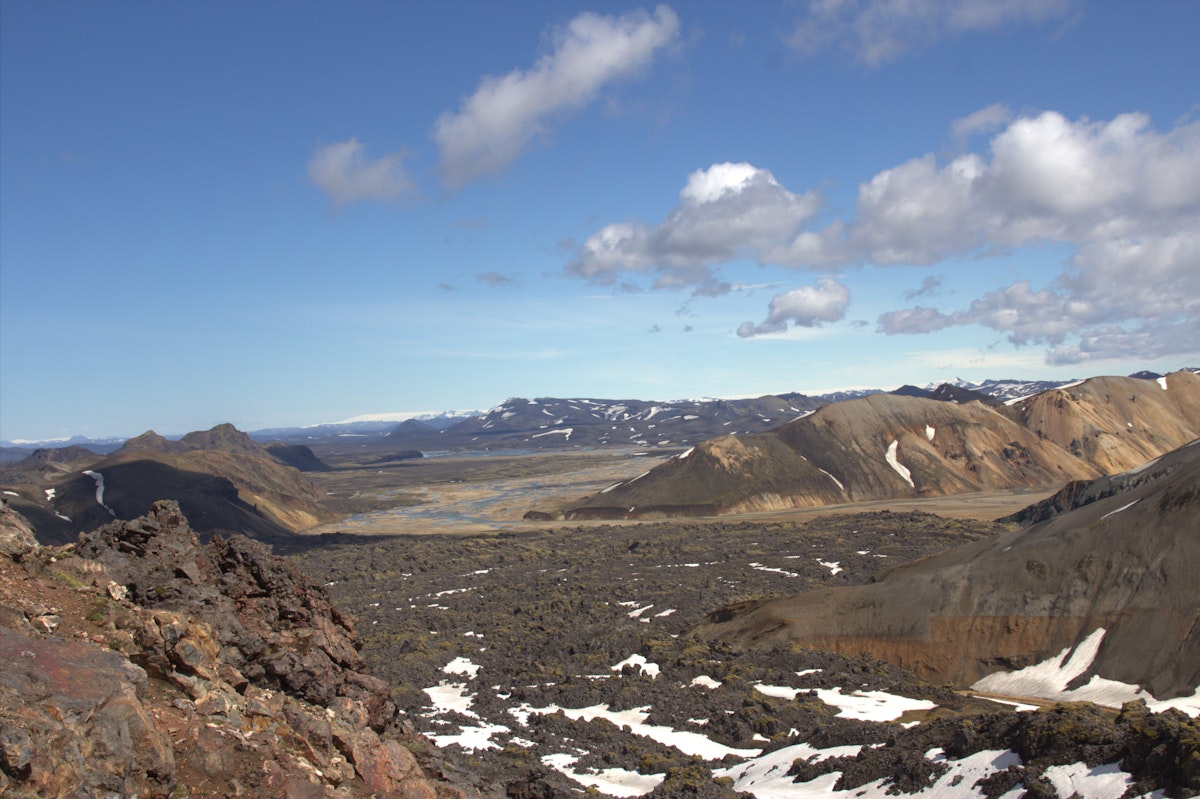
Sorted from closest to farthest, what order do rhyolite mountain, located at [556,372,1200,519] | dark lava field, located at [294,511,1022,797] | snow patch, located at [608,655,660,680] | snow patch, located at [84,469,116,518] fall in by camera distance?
dark lava field, located at [294,511,1022,797]
snow patch, located at [608,655,660,680]
snow patch, located at [84,469,116,518]
rhyolite mountain, located at [556,372,1200,519]

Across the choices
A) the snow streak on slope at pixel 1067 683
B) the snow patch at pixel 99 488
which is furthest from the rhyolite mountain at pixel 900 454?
the snow streak on slope at pixel 1067 683

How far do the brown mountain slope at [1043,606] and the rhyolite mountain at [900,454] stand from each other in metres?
72.7

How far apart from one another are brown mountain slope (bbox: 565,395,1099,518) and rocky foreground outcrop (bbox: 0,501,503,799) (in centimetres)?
9916

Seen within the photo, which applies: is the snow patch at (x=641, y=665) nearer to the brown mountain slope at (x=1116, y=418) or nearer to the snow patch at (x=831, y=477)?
the snow patch at (x=831, y=477)

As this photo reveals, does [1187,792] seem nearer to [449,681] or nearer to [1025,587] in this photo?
[1025,587]

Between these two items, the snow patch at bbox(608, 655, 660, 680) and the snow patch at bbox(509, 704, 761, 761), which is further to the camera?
the snow patch at bbox(608, 655, 660, 680)

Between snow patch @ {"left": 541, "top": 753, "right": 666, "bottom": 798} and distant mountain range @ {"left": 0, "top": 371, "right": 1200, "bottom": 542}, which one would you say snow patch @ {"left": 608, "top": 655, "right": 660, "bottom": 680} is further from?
distant mountain range @ {"left": 0, "top": 371, "right": 1200, "bottom": 542}

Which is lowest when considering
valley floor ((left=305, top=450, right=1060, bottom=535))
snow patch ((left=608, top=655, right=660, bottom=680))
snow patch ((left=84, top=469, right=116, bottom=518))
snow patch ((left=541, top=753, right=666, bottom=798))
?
valley floor ((left=305, top=450, right=1060, bottom=535))

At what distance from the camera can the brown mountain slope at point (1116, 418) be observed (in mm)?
138875

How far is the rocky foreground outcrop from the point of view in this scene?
11484mm

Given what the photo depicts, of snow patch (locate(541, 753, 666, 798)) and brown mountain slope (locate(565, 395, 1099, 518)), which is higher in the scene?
brown mountain slope (locate(565, 395, 1099, 518))

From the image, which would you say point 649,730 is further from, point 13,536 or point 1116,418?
point 1116,418

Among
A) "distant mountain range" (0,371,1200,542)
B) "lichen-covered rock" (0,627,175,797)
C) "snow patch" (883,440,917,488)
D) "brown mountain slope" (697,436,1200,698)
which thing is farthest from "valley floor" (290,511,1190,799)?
"snow patch" (883,440,917,488)

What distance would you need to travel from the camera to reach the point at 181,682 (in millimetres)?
14383
